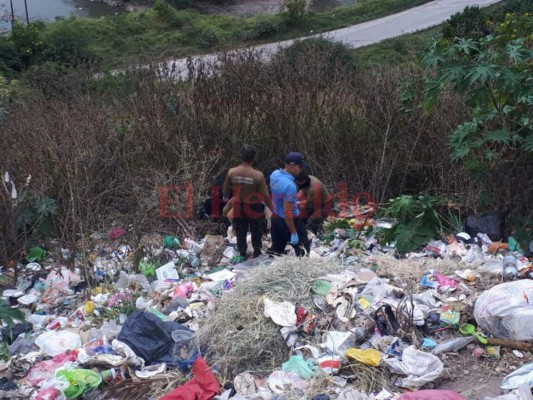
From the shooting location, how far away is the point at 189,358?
17.6ft

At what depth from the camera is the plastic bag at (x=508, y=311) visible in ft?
16.6

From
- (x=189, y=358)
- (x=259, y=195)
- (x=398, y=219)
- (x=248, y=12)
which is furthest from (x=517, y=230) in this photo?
(x=248, y=12)

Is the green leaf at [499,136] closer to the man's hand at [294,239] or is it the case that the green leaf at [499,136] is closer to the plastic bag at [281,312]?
the man's hand at [294,239]

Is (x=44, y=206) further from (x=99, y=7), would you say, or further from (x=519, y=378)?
(x=99, y=7)

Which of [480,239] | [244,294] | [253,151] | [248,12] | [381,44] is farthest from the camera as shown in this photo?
[248,12]

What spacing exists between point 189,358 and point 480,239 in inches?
156

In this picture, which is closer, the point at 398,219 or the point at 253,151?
the point at 253,151

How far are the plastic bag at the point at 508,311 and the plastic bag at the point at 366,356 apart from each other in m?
0.96

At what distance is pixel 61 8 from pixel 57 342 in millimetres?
38239

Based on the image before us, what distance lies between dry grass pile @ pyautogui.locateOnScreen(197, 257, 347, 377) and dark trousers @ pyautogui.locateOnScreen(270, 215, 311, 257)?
1324mm

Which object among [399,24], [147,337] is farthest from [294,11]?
[147,337]

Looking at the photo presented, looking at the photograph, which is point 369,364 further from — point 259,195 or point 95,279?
point 95,279

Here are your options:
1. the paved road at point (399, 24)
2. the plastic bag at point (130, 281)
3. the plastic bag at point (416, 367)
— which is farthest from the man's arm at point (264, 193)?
the paved road at point (399, 24)

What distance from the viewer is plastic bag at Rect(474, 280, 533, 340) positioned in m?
5.06
